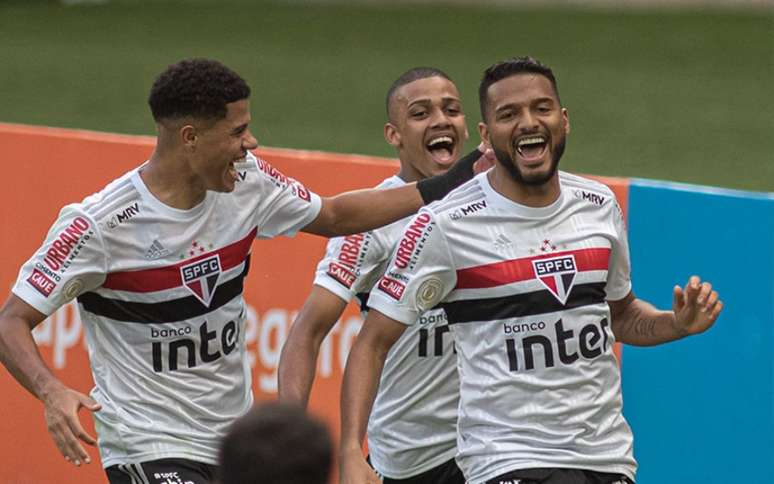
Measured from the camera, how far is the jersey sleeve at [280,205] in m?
7.07

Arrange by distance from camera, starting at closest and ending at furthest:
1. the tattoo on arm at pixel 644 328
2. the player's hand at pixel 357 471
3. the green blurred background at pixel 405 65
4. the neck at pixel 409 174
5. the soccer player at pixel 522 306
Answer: the player's hand at pixel 357 471
the soccer player at pixel 522 306
the tattoo on arm at pixel 644 328
the neck at pixel 409 174
the green blurred background at pixel 405 65

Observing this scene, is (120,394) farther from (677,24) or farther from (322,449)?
(677,24)

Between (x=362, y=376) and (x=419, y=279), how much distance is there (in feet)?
1.41

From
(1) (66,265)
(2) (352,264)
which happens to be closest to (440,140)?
(2) (352,264)

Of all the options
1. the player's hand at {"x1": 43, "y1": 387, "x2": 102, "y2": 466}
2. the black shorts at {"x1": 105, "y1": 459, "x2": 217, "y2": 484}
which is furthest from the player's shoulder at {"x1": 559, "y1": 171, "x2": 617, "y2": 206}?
the player's hand at {"x1": 43, "y1": 387, "x2": 102, "y2": 466}

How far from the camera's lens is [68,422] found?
6156 mm

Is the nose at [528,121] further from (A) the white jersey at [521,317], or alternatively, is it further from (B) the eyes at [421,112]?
(B) the eyes at [421,112]

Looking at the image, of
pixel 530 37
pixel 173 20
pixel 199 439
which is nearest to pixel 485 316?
pixel 199 439

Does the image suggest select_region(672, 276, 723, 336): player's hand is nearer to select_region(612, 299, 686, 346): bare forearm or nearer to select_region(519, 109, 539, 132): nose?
select_region(612, 299, 686, 346): bare forearm

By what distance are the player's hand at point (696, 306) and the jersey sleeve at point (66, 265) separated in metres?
2.29

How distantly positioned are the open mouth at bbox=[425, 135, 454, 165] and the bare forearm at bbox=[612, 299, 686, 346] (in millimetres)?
1579

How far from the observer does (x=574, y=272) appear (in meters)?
6.34

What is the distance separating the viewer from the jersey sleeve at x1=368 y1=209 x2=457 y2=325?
6352mm

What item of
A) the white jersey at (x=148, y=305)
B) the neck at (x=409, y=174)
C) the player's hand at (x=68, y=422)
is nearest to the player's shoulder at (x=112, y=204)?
the white jersey at (x=148, y=305)
